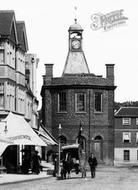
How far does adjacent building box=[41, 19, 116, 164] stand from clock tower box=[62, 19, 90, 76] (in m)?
3.48

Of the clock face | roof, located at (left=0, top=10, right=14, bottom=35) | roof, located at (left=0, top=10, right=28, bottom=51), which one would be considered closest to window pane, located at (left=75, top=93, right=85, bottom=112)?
the clock face

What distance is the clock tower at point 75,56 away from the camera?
69875 millimetres

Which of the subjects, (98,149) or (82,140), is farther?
(98,149)

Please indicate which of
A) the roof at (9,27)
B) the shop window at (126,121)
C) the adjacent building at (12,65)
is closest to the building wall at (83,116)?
the adjacent building at (12,65)

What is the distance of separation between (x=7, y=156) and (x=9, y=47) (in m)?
7.34

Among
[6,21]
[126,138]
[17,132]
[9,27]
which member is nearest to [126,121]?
[126,138]

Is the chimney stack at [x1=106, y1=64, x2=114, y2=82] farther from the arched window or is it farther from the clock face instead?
the arched window

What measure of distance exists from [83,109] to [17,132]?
30.8 m

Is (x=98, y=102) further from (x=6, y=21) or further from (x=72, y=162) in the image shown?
(x=72, y=162)

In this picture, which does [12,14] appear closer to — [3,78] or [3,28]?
[3,28]

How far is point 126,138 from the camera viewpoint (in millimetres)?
100000

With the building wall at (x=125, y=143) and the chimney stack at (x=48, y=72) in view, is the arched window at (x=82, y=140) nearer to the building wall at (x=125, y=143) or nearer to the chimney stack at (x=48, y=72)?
the chimney stack at (x=48, y=72)

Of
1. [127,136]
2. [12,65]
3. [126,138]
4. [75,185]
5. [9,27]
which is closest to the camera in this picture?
[75,185]

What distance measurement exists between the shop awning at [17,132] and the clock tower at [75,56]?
34230mm
